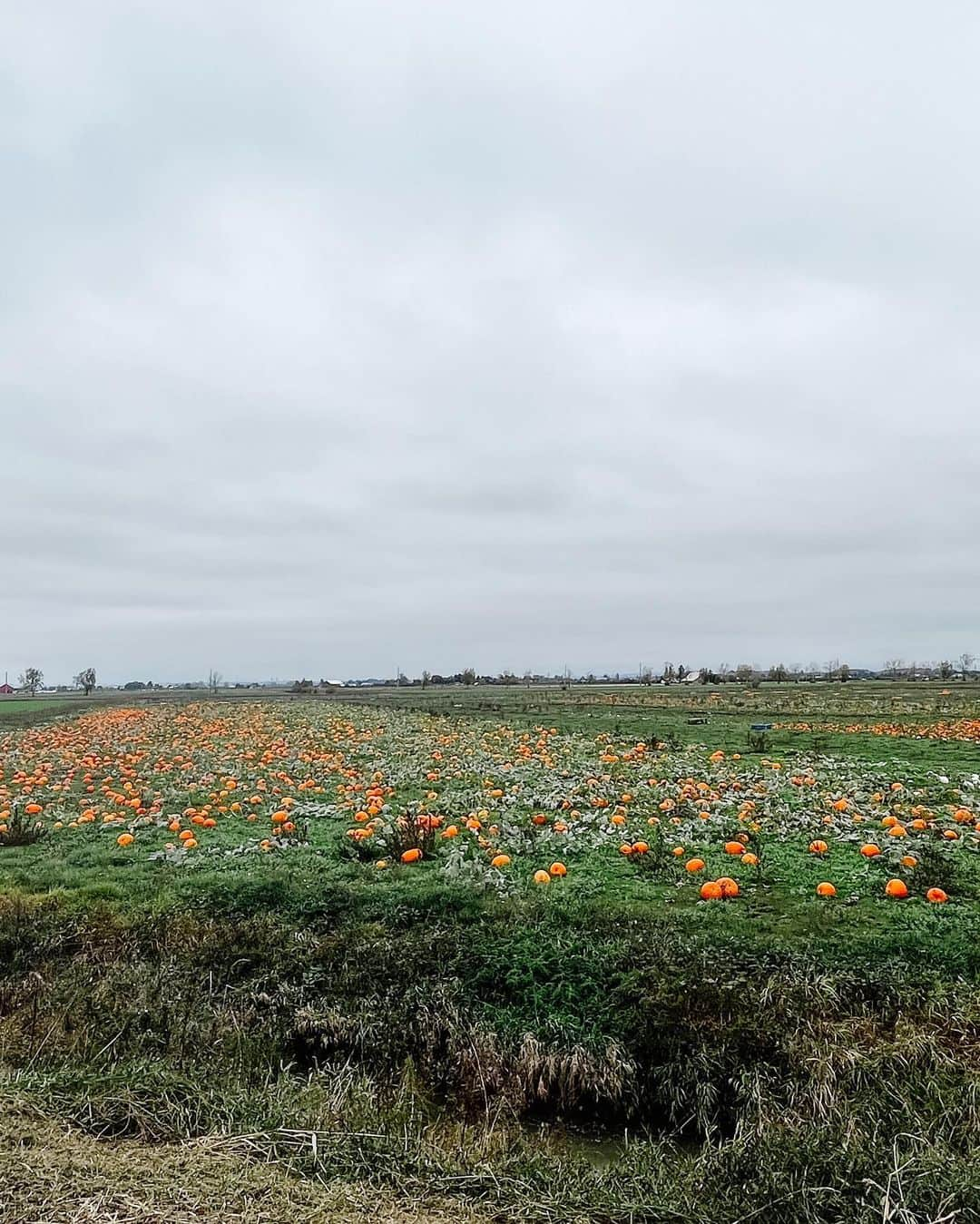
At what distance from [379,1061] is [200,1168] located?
1870 mm

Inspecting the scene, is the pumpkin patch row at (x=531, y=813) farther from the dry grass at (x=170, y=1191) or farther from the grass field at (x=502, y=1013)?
the dry grass at (x=170, y=1191)

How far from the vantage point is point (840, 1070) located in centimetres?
532

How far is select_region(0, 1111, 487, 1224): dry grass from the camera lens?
159 inches

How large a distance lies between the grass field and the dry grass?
21mm

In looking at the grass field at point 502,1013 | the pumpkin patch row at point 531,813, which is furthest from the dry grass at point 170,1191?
the pumpkin patch row at point 531,813

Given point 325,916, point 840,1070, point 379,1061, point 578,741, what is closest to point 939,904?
point 840,1070

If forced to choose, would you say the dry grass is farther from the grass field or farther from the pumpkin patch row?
the pumpkin patch row

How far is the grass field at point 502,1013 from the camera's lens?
4.43m

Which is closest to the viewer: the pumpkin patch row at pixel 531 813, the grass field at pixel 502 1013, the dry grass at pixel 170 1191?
the dry grass at pixel 170 1191

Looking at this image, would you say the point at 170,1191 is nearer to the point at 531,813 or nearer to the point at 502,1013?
the point at 502,1013

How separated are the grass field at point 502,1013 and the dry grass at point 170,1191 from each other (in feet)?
0.07

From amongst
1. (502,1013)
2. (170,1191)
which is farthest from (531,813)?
(170,1191)

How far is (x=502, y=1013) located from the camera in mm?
6320

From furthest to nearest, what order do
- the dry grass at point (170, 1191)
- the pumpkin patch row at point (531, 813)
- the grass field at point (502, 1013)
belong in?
the pumpkin patch row at point (531, 813), the grass field at point (502, 1013), the dry grass at point (170, 1191)
